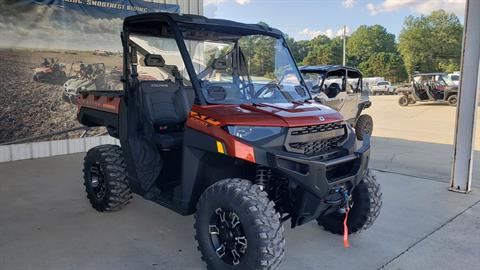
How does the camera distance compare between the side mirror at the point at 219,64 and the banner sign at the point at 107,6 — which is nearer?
the side mirror at the point at 219,64

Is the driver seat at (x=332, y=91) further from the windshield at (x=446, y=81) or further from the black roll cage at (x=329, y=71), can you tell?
the windshield at (x=446, y=81)

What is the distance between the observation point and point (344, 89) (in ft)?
30.2

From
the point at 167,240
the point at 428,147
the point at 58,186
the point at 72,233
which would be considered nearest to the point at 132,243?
the point at 167,240

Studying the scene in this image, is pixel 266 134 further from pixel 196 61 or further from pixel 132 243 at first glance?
pixel 132 243

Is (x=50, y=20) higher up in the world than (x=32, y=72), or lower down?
higher up

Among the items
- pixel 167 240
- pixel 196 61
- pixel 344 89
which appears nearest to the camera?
pixel 196 61

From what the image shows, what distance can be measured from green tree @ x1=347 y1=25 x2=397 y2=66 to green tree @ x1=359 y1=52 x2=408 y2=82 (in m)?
15.2

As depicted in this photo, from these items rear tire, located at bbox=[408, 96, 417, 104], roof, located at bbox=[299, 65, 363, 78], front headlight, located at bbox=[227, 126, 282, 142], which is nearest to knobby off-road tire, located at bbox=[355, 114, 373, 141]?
roof, located at bbox=[299, 65, 363, 78]

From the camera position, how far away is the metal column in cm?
467

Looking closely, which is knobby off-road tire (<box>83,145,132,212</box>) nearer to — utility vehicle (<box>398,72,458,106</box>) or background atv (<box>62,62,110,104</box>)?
background atv (<box>62,62,110,104</box>)

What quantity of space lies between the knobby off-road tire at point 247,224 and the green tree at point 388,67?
159 feet

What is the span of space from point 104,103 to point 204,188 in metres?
1.69

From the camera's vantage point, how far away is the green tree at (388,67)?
155 ft

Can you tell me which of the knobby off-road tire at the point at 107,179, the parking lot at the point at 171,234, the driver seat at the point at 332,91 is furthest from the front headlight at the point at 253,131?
the driver seat at the point at 332,91
